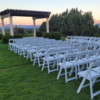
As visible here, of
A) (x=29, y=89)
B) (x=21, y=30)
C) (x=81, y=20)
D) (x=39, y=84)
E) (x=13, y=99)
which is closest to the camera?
(x=13, y=99)

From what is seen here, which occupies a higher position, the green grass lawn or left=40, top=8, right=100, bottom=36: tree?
left=40, top=8, right=100, bottom=36: tree

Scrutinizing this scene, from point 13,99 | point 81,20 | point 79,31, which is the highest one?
point 81,20

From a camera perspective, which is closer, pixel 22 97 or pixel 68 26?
pixel 22 97

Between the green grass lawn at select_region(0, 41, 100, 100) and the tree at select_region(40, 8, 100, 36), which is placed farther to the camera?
the tree at select_region(40, 8, 100, 36)

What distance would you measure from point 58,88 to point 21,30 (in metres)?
31.6

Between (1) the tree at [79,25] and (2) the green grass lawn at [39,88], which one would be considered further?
(1) the tree at [79,25]

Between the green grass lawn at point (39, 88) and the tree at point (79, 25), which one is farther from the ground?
the tree at point (79, 25)

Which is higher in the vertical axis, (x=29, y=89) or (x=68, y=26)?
(x=68, y=26)

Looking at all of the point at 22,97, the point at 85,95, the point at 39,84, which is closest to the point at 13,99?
the point at 22,97

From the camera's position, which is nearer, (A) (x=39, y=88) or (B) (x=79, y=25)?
(A) (x=39, y=88)

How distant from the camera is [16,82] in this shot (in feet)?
11.2

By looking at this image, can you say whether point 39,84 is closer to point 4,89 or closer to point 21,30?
point 4,89

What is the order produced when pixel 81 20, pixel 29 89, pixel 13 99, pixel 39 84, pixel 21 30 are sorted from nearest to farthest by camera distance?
1. pixel 13 99
2. pixel 29 89
3. pixel 39 84
4. pixel 81 20
5. pixel 21 30

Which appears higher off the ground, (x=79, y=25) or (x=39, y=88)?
(x=79, y=25)
